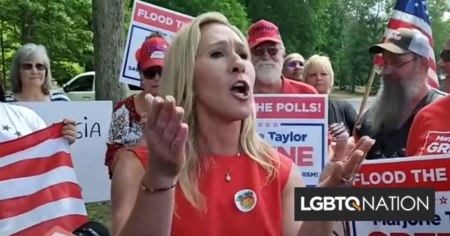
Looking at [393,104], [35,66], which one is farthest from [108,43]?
[393,104]

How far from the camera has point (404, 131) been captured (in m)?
3.87

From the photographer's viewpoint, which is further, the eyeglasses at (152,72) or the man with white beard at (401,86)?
the eyeglasses at (152,72)

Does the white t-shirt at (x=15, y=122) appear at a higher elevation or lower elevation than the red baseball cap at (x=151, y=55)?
lower

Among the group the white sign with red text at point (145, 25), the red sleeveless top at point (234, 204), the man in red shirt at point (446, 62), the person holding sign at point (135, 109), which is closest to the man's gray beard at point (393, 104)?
the man in red shirt at point (446, 62)

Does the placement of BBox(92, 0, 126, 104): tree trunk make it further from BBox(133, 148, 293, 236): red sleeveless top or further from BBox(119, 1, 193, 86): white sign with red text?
BBox(133, 148, 293, 236): red sleeveless top

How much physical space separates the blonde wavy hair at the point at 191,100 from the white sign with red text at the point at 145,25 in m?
3.60

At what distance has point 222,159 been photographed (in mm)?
2240

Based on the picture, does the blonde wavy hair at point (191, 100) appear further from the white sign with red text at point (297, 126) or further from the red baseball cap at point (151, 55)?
the red baseball cap at point (151, 55)

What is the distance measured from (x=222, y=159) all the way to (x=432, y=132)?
1302 millimetres

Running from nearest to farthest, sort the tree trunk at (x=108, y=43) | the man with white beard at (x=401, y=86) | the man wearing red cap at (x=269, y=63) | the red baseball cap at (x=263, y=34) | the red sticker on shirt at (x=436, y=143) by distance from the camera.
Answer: the red sticker on shirt at (x=436, y=143)
the man with white beard at (x=401, y=86)
the man wearing red cap at (x=269, y=63)
the red baseball cap at (x=263, y=34)
the tree trunk at (x=108, y=43)

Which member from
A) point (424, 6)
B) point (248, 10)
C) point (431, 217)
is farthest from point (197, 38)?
point (248, 10)

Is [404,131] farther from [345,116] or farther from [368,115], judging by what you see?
[345,116]

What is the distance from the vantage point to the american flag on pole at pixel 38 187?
10.0 feet

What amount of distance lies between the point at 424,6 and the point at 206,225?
3.69 meters
